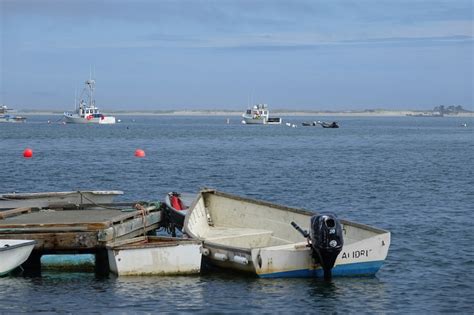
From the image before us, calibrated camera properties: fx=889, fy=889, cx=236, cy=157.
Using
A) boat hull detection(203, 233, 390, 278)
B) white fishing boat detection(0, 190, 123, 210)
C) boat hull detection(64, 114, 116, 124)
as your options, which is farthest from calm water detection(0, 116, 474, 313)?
boat hull detection(64, 114, 116, 124)

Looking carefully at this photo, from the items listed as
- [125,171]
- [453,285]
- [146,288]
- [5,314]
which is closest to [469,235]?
[453,285]

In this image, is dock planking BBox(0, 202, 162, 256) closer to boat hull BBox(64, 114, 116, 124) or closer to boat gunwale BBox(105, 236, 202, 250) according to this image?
boat gunwale BBox(105, 236, 202, 250)

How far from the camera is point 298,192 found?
43.1 metres

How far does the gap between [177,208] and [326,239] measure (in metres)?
7.45

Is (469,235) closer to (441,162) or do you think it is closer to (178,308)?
(178,308)

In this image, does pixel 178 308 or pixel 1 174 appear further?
pixel 1 174

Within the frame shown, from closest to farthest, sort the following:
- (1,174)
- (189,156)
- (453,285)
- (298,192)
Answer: (453,285) < (298,192) < (1,174) < (189,156)

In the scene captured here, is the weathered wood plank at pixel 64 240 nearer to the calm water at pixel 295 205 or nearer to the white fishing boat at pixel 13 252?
the white fishing boat at pixel 13 252

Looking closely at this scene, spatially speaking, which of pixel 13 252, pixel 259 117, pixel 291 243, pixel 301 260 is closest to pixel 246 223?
pixel 291 243

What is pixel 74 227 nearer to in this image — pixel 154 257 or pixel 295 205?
pixel 154 257

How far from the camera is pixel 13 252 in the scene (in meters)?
20.2

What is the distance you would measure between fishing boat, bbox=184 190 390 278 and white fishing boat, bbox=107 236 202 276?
2.76 feet

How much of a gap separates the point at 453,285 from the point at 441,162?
4835cm

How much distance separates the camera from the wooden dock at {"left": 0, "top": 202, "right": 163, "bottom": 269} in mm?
20719
